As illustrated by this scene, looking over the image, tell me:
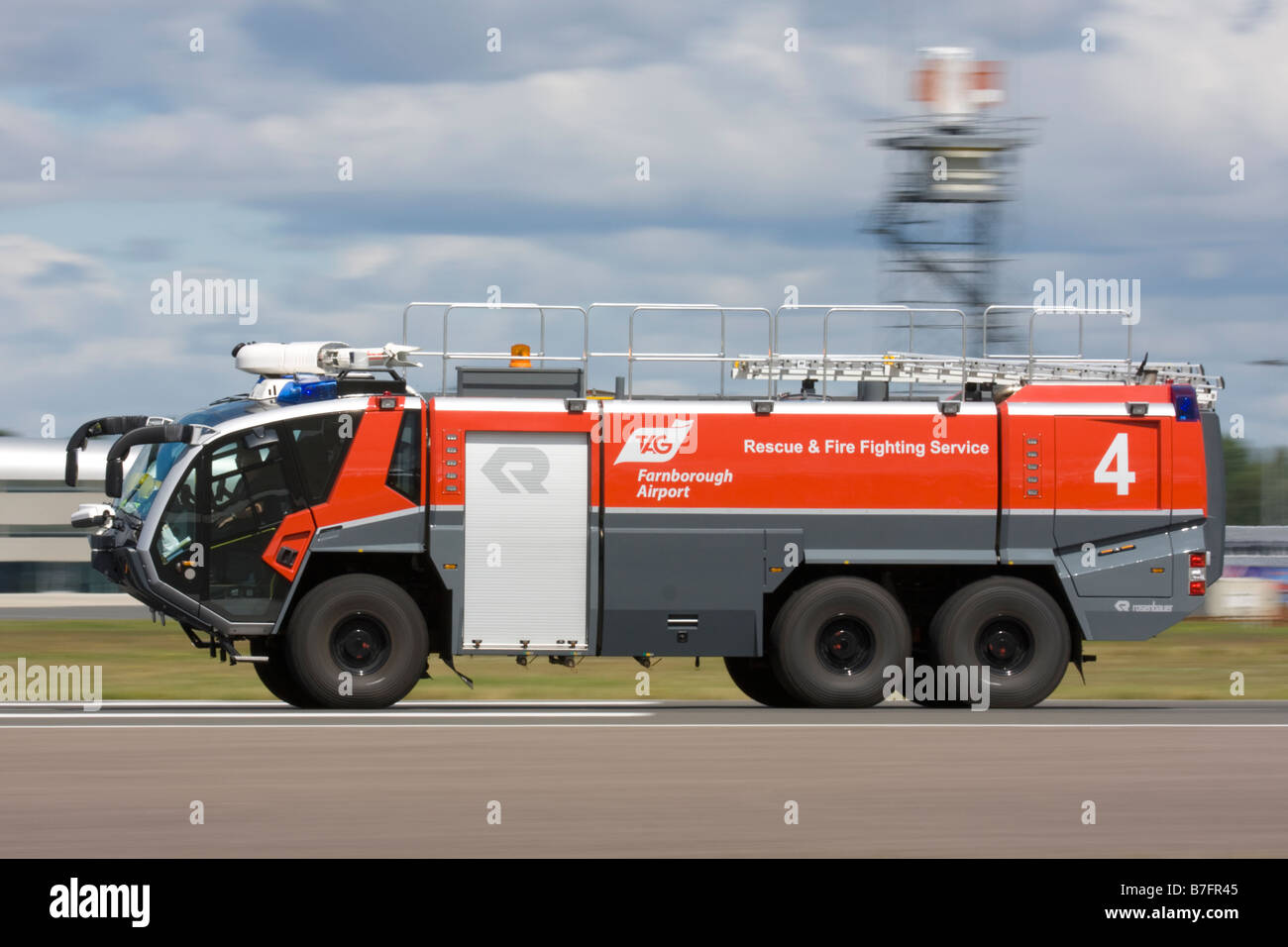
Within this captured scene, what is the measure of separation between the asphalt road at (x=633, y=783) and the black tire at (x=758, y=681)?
1.52m

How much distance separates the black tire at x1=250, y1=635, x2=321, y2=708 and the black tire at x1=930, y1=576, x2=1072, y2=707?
577cm

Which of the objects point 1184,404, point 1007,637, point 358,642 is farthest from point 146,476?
point 1184,404

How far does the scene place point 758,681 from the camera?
1727cm

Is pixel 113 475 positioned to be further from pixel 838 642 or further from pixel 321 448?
pixel 838 642

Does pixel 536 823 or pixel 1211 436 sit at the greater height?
pixel 1211 436

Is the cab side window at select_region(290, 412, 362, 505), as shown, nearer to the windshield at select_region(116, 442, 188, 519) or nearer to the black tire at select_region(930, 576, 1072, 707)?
the windshield at select_region(116, 442, 188, 519)

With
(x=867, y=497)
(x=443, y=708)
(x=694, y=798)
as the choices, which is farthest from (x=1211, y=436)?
(x=694, y=798)

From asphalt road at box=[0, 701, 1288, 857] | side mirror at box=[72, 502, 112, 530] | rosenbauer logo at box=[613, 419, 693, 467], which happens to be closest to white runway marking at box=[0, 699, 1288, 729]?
asphalt road at box=[0, 701, 1288, 857]

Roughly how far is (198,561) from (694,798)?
6.74 meters

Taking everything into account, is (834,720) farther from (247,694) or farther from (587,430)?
(247,694)

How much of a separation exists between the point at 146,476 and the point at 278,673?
84.6 inches

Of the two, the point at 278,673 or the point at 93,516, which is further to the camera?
the point at 278,673

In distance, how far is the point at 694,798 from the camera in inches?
399

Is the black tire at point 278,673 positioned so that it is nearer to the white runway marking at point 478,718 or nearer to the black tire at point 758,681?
the white runway marking at point 478,718
